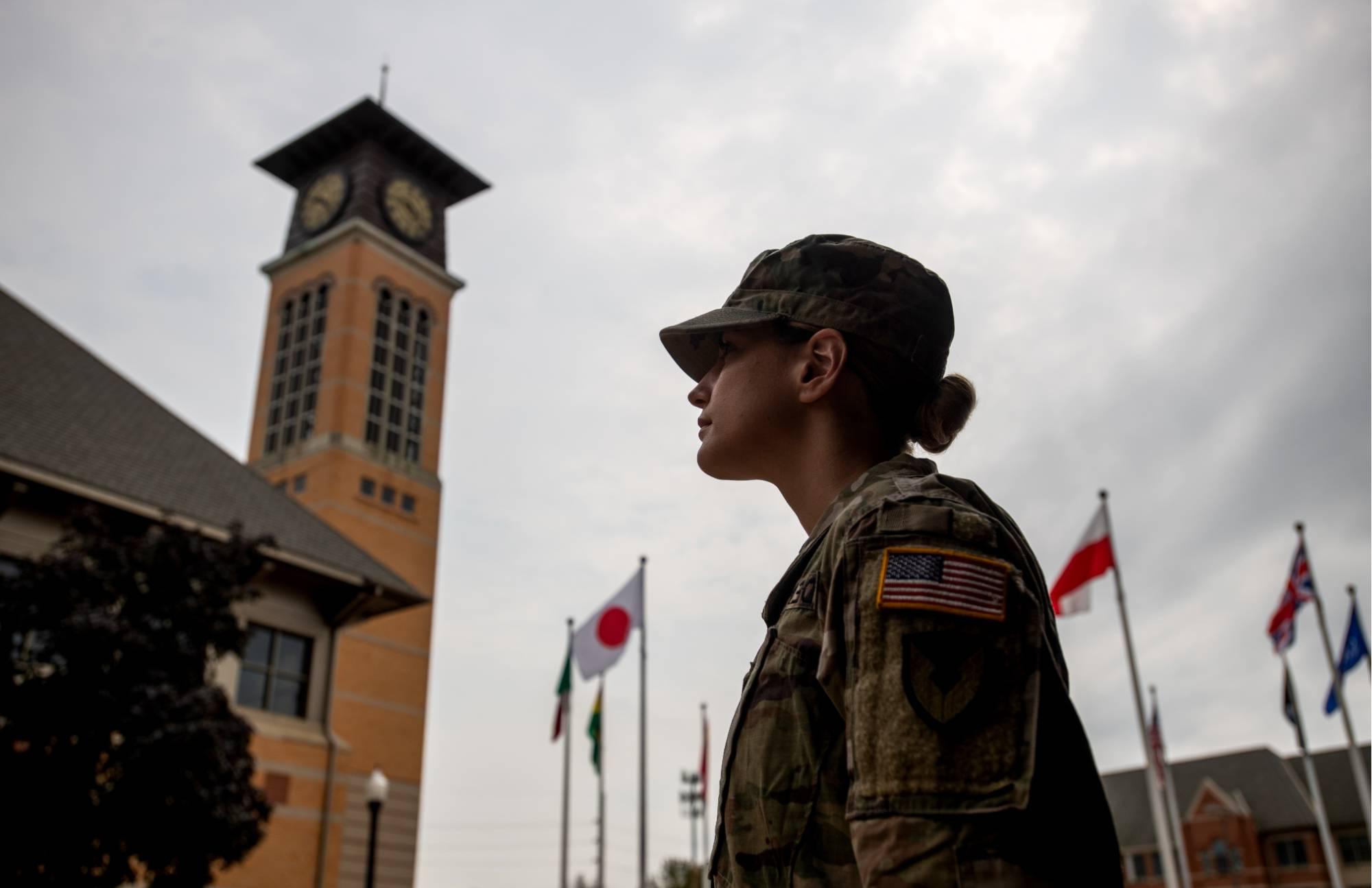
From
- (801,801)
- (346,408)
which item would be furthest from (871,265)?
(346,408)

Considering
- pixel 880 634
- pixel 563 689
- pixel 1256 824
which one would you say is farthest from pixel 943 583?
pixel 1256 824

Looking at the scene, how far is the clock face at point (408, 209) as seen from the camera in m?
39.2

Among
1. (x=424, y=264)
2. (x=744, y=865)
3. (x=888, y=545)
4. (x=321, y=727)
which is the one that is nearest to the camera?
(x=888, y=545)

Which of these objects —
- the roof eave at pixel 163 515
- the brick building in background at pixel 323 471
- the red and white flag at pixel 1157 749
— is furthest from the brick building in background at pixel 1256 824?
the roof eave at pixel 163 515

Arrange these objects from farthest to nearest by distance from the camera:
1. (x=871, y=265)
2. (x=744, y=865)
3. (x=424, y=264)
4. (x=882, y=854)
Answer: (x=424, y=264) < (x=871, y=265) < (x=744, y=865) < (x=882, y=854)

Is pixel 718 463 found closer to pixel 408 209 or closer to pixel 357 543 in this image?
pixel 357 543

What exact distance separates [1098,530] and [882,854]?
1831cm

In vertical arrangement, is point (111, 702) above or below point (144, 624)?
below

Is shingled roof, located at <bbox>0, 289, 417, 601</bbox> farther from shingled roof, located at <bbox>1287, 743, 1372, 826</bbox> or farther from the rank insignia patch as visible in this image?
shingled roof, located at <bbox>1287, 743, 1372, 826</bbox>

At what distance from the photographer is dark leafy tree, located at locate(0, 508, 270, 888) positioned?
11.0 meters

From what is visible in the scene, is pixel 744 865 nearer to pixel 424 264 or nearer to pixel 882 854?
pixel 882 854

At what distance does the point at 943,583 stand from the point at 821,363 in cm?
75

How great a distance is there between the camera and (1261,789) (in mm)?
59594

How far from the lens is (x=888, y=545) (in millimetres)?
1523
